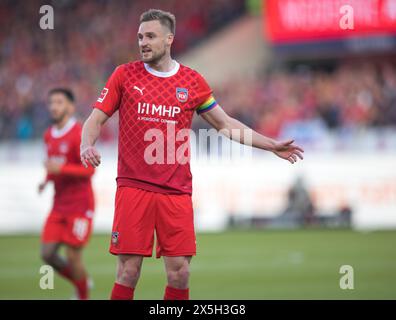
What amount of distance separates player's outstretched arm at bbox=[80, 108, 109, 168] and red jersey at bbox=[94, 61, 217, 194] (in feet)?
0.24

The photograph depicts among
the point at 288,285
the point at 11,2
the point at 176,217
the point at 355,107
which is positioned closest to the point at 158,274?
the point at 288,285

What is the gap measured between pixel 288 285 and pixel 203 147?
9693mm

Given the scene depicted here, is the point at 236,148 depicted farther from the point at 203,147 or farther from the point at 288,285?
the point at 288,285

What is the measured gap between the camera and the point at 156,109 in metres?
7.17

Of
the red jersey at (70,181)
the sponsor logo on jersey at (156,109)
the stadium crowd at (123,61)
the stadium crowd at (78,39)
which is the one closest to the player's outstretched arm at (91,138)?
the sponsor logo on jersey at (156,109)

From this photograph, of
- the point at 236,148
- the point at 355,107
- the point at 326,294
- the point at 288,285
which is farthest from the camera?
the point at 355,107

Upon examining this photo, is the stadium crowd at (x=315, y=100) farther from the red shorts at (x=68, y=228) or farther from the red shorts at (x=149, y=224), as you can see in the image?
the red shorts at (x=149, y=224)

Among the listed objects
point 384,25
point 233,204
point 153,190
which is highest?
point 384,25

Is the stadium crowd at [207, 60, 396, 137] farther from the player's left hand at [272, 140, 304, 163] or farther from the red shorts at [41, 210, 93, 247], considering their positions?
the player's left hand at [272, 140, 304, 163]

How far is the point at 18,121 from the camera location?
24.1 m

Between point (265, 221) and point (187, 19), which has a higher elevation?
point (187, 19)

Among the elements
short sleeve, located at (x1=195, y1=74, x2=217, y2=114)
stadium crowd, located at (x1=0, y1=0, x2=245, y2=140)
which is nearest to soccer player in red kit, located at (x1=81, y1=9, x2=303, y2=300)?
short sleeve, located at (x1=195, y1=74, x2=217, y2=114)

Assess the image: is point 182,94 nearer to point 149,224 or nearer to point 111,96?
point 111,96

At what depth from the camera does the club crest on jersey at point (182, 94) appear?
23.9 feet
